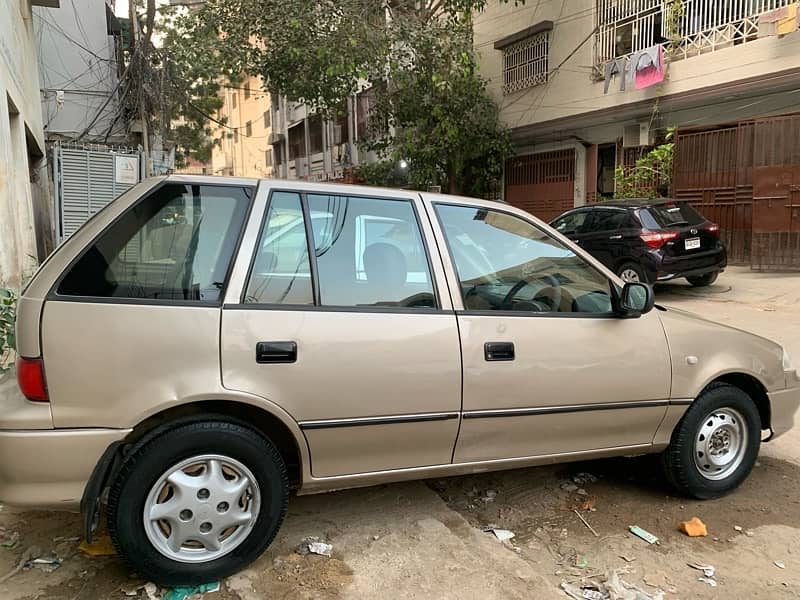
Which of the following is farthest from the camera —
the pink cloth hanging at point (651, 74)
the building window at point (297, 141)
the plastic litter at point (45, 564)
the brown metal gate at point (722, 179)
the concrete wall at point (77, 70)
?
the building window at point (297, 141)

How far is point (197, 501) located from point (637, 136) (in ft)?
47.6

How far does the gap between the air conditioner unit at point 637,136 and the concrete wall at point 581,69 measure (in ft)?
1.24

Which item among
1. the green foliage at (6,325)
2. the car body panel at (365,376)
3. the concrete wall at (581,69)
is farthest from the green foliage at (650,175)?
the green foliage at (6,325)

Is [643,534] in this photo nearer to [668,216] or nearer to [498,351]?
[498,351]

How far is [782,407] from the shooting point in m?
3.58

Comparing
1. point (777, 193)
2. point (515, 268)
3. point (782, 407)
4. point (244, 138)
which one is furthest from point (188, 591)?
point (244, 138)

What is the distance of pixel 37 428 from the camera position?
7.57 feet

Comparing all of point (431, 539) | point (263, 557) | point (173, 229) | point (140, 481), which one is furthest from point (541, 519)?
point (173, 229)

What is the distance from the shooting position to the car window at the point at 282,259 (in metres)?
2.62

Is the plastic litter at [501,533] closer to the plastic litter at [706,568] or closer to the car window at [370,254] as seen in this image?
the plastic litter at [706,568]

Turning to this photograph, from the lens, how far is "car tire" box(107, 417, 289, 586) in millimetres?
2406

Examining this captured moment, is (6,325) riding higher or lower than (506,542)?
higher

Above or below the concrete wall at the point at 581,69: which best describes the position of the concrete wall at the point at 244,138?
above

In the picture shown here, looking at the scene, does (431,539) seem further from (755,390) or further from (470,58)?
(470,58)
